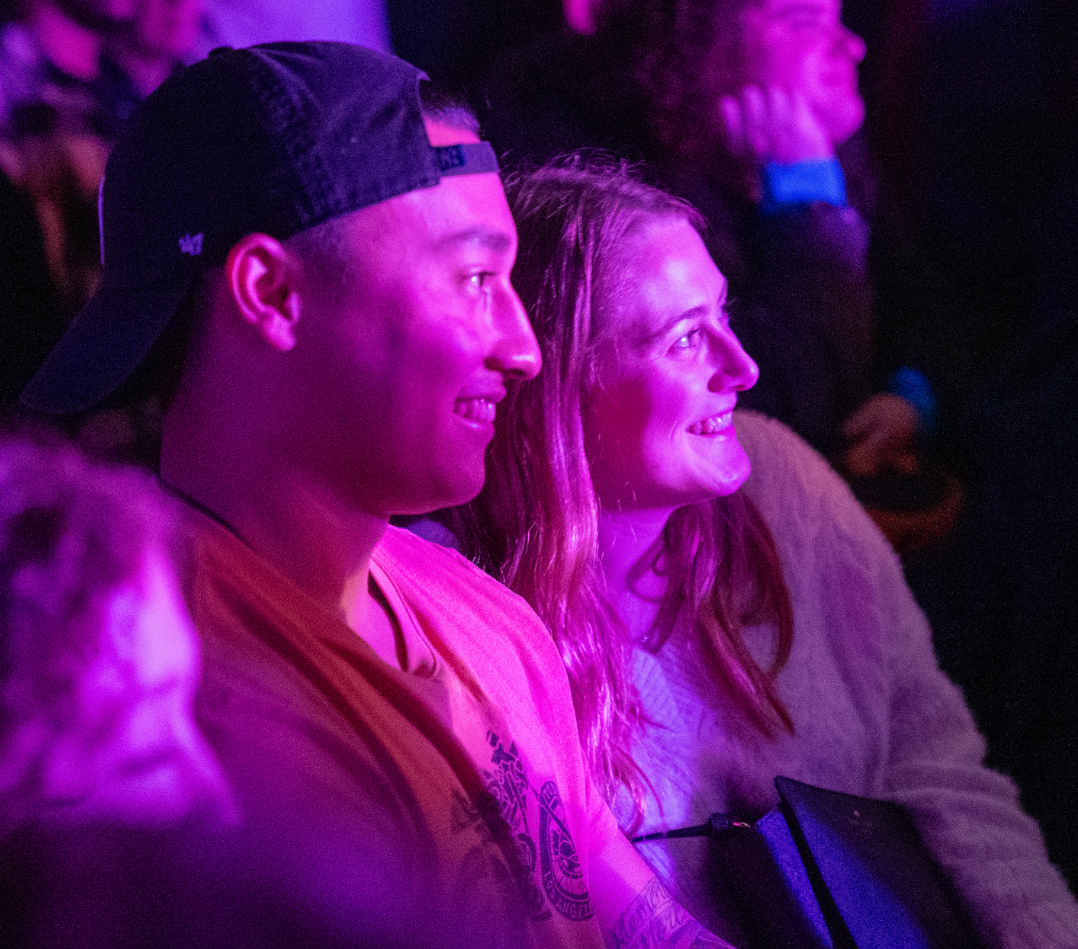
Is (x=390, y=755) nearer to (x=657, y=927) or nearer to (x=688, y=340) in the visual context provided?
(x=657, y=927)

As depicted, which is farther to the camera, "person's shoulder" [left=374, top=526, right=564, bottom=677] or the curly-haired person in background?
the curly-haired person in background

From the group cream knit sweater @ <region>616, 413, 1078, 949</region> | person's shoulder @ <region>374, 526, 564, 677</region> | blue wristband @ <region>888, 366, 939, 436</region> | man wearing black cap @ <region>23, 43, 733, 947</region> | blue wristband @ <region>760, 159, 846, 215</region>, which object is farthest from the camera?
blue wristband @ <region>888, 366, 939, 436</region>

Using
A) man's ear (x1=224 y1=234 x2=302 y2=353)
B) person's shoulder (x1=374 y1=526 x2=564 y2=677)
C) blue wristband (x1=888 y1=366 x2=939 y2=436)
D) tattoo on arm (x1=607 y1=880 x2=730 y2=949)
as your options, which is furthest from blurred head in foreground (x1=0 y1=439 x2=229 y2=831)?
blue wristband (x1=888 y1=366 x2=939 y2=436)

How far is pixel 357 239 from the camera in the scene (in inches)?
23.5

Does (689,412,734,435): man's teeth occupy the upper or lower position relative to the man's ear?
lower

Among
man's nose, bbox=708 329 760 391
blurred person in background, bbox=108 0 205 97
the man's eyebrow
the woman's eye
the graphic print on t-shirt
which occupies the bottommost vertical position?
the graphic print on t-shirt

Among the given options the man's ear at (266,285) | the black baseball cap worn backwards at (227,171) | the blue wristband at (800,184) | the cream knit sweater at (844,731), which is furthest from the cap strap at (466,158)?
the blue wristband at (800,184)

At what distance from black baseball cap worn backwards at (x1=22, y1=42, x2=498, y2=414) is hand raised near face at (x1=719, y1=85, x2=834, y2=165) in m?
0.88

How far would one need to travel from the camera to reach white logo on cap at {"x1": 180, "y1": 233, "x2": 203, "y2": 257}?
23.2 inches

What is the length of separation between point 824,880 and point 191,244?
0.83 meters

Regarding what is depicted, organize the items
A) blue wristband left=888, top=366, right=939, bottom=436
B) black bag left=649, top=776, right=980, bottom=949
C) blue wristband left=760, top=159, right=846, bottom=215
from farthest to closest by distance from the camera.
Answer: blue wristband left=888, top=366, right=939, bottom=436
blue wristband left=760, top=159, right=846, bottom=215
black bag left=649, top=776, right=980, bottom=949

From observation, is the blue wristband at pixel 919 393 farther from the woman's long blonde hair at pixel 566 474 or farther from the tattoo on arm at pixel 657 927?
the tattoo on arm at pixel 657 927

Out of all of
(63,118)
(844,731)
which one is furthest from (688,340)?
(63,118)

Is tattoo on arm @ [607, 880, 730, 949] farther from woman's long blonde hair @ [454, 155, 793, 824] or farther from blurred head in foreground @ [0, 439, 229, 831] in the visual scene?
blurred head in foreground @ [0, 439, 229, 831]
